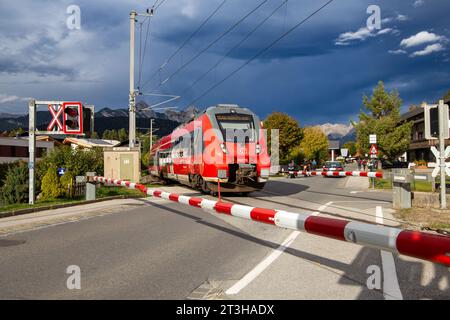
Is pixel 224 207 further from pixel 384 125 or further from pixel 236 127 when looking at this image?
pixel 384 125

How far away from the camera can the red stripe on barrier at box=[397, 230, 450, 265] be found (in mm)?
2812

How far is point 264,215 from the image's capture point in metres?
5.18

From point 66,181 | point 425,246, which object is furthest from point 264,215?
point 66,181

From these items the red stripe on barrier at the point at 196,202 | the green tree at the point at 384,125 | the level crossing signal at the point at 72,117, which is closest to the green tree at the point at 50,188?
the level crossing signal at the point at 72,117

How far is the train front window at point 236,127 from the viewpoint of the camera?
1471 centimetres

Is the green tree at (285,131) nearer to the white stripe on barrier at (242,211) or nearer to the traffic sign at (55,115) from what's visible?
the traffic sign at (55,115)

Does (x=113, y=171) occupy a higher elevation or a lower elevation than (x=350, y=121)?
lower

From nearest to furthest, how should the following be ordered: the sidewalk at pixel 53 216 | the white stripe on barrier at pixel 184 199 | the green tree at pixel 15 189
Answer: the white stripe on barrier at pixel 184 199 → the sidewalk at pixel 53 216 → the green tree at pixel 15 189

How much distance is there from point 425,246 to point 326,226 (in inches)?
44.7

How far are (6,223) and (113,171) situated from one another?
1398 centimetres

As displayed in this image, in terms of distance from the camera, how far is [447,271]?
485 centimetres

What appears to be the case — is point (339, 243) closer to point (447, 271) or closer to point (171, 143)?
point (447, 271)

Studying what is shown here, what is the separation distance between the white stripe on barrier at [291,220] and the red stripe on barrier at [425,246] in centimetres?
133
